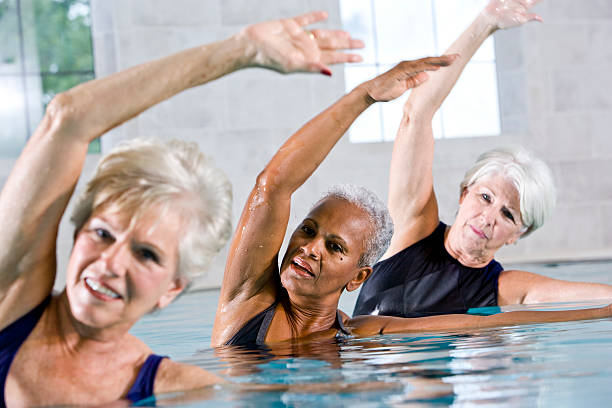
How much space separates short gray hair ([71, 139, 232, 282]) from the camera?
1.81m

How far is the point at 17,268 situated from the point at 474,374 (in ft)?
4.39

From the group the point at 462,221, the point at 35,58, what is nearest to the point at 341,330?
the point at 462,221

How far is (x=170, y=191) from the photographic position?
1820mm

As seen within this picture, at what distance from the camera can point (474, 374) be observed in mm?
2293

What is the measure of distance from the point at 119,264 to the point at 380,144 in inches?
293

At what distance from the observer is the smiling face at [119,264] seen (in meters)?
1.75

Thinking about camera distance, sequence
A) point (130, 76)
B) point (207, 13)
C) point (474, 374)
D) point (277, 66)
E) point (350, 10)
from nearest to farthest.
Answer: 1. point (130, 76)
2. point (277, 66)
3. point (474, 374)
4. point (207, 13)
5. point (350, 10)

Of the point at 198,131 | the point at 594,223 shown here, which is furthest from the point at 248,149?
the point at 594,223

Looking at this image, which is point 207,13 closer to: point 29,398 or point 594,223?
point 594,223

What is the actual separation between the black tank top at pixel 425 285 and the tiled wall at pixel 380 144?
427cm

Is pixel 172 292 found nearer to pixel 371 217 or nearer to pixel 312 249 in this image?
pixel 312 249

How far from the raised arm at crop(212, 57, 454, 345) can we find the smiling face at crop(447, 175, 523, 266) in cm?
117

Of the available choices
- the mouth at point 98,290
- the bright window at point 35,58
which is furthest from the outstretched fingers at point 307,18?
the bright window at point 35,58

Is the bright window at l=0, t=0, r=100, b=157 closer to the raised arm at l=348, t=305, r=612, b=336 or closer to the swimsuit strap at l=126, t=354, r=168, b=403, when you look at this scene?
the raised arm at l=348, t=305, r=612, b=336
